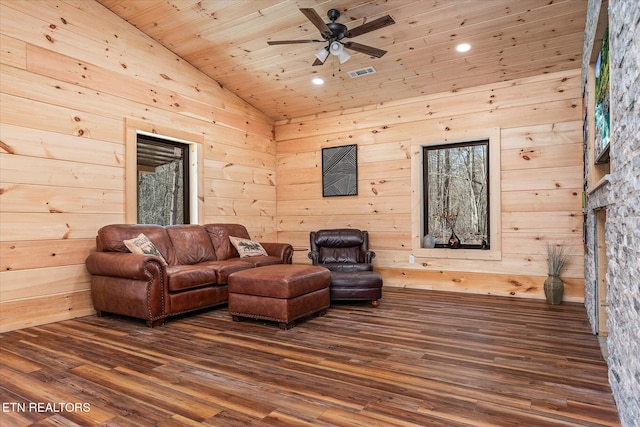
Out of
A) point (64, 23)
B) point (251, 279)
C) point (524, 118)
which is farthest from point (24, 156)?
point (524, 118)

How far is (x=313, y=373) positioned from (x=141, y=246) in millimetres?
2507

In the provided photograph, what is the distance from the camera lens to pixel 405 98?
5711 mm

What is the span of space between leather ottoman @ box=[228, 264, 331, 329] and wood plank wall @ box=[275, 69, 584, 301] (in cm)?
214

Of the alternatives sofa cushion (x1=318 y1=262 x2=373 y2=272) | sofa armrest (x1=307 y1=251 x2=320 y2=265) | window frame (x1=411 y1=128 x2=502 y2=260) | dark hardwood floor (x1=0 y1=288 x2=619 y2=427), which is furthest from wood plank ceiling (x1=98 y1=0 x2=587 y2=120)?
dark hardwood floor (x1=0 y1=288 x2=619 y2=427)

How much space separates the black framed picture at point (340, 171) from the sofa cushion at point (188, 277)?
261cm

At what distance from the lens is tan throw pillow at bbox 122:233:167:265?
161 inches

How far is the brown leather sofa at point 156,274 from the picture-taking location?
3.75 meters

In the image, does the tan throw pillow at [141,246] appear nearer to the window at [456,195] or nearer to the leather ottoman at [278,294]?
the leather ottoman at [278,294]

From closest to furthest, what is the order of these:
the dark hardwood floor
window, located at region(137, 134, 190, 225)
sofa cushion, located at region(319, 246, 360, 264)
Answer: the dark hardwood floor, window, located at region(137, 134, 190, 225), sofa cushion, located at region(319, 246, 360, 264)

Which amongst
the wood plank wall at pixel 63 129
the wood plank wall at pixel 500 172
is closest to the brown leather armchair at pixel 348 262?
the wood plank wall at pixel 500 172

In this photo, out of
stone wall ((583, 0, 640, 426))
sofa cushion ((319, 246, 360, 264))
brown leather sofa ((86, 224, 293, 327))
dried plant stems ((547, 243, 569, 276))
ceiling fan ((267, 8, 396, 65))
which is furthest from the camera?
sofa cushion ((319, 246, 360, 264))

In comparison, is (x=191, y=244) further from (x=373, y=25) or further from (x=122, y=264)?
(x=373, y=25)

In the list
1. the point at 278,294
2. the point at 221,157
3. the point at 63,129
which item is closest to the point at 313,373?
the point at 278,294

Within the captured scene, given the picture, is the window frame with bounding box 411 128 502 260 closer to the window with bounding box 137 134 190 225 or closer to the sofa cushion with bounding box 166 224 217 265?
the sofa cushion with bounding box 166 224 217 265
